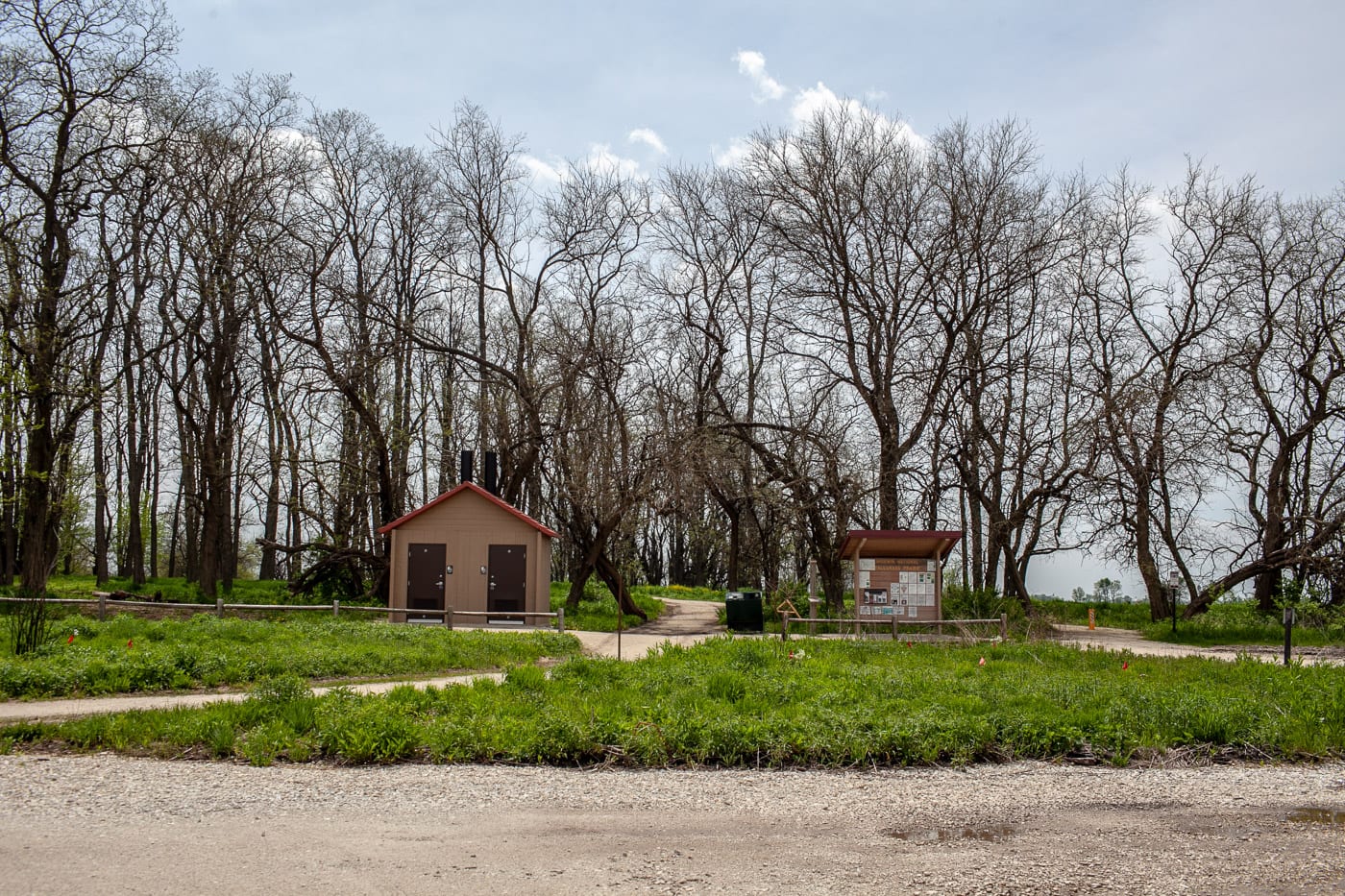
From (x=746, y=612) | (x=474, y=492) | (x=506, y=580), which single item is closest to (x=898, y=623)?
(x=746, y=612)

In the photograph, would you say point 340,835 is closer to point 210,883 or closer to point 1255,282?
point 210,883

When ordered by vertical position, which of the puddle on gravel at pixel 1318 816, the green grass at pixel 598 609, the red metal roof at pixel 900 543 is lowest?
the green grass at pixel 598 609

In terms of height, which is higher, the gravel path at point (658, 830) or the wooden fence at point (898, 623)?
the gravel path at point (658, 830)

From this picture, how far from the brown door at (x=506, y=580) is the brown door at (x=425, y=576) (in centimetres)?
135

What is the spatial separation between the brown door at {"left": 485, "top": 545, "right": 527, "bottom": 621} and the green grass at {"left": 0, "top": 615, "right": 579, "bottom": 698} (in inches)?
208

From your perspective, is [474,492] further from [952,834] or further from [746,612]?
[952,834]

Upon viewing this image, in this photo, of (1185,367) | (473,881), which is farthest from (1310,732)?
(1185,367)

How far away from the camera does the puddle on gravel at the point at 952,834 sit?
673 centimetres

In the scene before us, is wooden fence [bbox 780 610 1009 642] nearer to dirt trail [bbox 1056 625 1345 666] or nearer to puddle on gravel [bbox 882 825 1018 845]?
dirt trail [bbox 1056 625 1345 666]

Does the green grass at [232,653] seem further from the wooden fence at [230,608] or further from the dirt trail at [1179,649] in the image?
the dirt trail at [1179,649]

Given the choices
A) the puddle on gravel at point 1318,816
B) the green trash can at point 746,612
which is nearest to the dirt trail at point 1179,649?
the green trash can at point 746,612

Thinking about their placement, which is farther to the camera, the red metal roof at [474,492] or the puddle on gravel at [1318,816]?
the red metal roof at [474,492]

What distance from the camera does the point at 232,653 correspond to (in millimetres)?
14539

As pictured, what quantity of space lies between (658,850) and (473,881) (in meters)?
1.27
